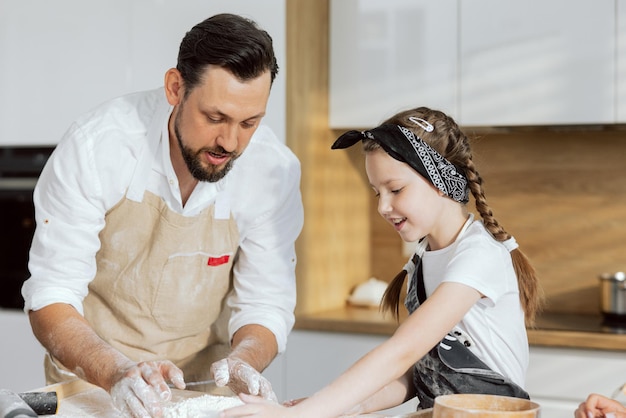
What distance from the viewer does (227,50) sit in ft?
5.07

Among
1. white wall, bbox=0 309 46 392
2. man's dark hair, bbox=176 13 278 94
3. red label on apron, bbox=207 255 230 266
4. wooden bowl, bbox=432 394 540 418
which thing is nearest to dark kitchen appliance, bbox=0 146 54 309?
white wall, bbox=0 309 46 392

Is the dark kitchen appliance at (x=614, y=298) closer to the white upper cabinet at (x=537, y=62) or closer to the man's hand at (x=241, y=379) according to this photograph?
the white upper cabinet at (x=537, y=62)

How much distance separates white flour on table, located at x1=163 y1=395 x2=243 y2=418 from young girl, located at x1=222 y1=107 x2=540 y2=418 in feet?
0.63

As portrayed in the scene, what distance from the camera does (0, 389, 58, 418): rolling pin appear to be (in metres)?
1.21

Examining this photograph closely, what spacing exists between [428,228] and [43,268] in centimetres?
72

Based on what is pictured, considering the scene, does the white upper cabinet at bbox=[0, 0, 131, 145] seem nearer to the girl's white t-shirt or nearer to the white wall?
the white wall

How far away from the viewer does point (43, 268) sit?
5.35ft

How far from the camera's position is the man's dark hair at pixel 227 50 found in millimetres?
1542

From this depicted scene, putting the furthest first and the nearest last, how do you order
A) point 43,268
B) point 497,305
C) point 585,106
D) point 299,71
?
1. point 299,71
2. point 585,106
3. point 43,268
4. point 497,305

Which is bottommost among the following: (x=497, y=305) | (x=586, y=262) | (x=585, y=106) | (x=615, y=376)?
(x=615, y=376)

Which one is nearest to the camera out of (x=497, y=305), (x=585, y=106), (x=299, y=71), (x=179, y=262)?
(x=497, y=305)

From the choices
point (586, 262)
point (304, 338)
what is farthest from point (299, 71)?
point (586, 262)

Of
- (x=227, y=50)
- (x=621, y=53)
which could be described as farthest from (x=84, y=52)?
(x=621, y=53)

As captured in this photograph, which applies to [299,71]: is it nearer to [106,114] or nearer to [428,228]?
[106,114]
